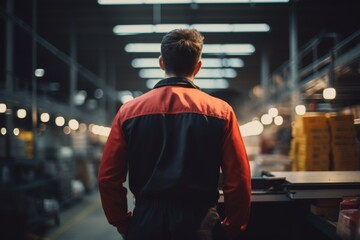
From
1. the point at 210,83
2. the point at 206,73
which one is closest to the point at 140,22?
the point at 206,73

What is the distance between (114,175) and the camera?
2131 mm

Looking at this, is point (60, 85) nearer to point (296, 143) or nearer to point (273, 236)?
point (296, 143)

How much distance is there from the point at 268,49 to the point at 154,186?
1722 centimetres

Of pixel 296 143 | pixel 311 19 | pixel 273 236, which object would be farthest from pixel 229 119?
pixel 311 19

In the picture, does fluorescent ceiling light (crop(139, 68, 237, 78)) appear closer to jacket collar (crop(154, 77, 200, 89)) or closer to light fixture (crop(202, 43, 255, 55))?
light fixture (crop(202, 43, 255, 55))

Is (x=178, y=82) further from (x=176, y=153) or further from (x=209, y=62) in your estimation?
(x=209, y=62)

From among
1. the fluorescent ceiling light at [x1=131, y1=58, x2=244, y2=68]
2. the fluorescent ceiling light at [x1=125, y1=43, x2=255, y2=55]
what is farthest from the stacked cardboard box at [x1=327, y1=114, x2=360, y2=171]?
the fluorescent ceiling light at [x1=131, y1=58, x2=244, y2=68]

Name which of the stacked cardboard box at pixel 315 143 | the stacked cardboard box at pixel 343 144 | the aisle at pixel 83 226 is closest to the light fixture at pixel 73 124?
the aisle at pixel 83 226

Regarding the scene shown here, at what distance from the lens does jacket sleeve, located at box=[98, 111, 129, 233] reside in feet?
6.98

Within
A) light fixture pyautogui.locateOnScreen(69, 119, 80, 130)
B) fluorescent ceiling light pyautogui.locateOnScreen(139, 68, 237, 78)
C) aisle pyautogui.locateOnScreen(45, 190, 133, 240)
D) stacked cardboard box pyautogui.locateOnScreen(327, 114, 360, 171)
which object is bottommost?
aisle pyautogui.locateOnScreen(45, 190, 133, 240)

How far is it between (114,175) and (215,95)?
1375cm

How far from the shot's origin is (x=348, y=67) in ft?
30.1

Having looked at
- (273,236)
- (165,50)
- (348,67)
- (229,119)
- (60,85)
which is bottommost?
(273,236)

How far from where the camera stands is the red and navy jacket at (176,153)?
2055mm
